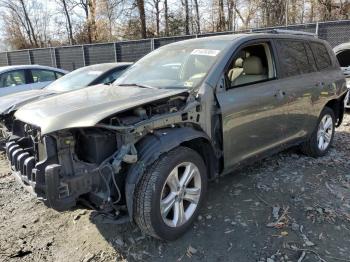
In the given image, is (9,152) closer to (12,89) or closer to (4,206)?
(4,206)

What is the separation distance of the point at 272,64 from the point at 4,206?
362 cm

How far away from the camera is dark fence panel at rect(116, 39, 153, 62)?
15000 mm

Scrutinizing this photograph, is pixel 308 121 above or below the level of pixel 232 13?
below

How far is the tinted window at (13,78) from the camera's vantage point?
8.95m

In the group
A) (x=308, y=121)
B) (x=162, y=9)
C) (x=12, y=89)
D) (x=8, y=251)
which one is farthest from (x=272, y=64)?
(x=162, y=9)

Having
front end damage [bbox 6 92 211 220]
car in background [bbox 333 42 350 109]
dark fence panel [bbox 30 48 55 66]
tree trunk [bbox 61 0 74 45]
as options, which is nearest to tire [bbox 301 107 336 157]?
front end damage [bbox 6 92 211 220]

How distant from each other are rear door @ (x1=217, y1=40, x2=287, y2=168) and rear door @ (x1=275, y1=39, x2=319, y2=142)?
0.17m

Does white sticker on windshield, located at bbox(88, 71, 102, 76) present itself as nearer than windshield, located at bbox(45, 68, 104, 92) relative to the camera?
No

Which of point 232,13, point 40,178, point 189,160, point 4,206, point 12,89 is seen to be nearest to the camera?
point 40,178

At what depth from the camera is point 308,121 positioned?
17.2 feet

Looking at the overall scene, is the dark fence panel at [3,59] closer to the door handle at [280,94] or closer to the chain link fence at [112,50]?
the chain link fence at [112,50]

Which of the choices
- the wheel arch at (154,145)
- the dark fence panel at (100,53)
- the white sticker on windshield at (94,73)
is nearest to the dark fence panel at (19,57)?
the dark fence panel at (100,53)

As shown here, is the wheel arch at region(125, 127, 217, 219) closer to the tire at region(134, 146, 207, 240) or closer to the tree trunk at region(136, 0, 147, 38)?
the tire at region(134, 146, 207, 240)

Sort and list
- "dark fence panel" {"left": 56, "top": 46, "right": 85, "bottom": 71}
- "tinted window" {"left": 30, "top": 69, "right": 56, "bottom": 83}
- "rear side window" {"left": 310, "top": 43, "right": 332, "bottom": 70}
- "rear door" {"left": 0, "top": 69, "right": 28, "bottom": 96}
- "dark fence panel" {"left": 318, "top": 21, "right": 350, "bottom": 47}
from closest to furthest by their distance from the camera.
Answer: "rear side window" {"left": 310, "top": 43, "right": 332, "bottom": 70} → "rear door" {"left": 0, "top": 69, "right": 28, "bottom": 96} → "tinted window" {"left": 30, "top": 69, "right": 56, "bottom": 83} → "dark fence panel" {"left": 318, "top": 21, "right": 350, "bottom": 47} → "dark fence panel" {"left": 56, "top": 46, "right": 85, "bottom": 71}
